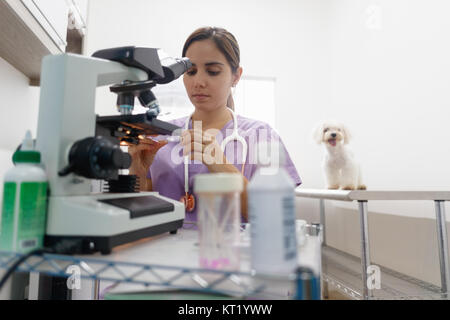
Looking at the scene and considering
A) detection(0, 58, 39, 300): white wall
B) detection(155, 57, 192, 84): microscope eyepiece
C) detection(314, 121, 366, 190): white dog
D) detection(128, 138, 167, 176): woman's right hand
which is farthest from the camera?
detection(314, 121, 366, 190): white dog

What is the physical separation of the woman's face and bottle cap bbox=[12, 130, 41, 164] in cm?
80

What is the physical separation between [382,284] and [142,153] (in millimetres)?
1343

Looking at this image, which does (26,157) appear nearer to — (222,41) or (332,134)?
(222,41)

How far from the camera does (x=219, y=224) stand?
14.7 inches

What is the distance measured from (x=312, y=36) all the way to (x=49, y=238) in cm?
255

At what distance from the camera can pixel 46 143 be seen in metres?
0.47

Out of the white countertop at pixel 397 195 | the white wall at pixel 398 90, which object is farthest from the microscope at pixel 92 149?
the white wall at pixel 398 90

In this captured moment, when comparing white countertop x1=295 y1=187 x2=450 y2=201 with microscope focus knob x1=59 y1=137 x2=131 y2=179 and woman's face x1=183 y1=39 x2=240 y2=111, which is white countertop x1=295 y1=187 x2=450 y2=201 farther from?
microscope focus knob x1=59 y1=137 x2=131 y2=179

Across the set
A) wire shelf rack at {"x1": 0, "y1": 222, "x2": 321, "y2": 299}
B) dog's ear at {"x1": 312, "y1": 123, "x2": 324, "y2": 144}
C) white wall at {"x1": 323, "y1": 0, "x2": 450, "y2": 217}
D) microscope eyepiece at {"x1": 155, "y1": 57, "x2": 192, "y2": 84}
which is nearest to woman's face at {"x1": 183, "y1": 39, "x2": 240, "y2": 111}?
microscope eyepiece at {"x1": 155, "y1": 57, "x2": 192, "y2": 84}

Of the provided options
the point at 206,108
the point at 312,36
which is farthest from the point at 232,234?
the point at 312,36

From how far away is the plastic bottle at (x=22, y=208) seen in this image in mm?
400

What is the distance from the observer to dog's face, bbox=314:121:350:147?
5.03ft

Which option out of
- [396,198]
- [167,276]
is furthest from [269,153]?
[396,198]
